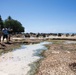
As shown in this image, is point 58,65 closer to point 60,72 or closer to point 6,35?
point 60,72

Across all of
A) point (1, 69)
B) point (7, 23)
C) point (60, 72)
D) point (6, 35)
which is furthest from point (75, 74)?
point (7, 23)

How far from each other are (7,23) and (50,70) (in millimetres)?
110707

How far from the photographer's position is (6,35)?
3114 centimetres

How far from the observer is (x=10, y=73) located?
10.6m

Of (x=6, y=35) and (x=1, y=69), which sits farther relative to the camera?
(x=6, y=35)

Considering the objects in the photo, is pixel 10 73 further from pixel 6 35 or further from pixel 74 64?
pixel 6 35

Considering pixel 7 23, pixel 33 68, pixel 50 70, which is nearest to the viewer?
pixel 50 70

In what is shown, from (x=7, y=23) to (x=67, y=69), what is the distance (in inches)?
4357

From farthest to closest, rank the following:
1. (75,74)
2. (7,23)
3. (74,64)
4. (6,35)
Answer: (7,23)
(6,35)
(74,64)
(75,74)

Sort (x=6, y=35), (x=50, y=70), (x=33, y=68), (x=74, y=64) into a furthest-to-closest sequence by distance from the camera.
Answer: (x=6, y=35) < (x=74, y=64) < (x=33, y=68) < (x=50, y=70)

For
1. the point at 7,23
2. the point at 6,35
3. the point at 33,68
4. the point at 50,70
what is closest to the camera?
the point at 50,70

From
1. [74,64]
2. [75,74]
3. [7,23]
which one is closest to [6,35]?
[74,64]

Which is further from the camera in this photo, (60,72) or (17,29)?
(17,29)

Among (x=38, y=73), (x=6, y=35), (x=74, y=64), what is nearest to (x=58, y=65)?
(x=74, y=64)
